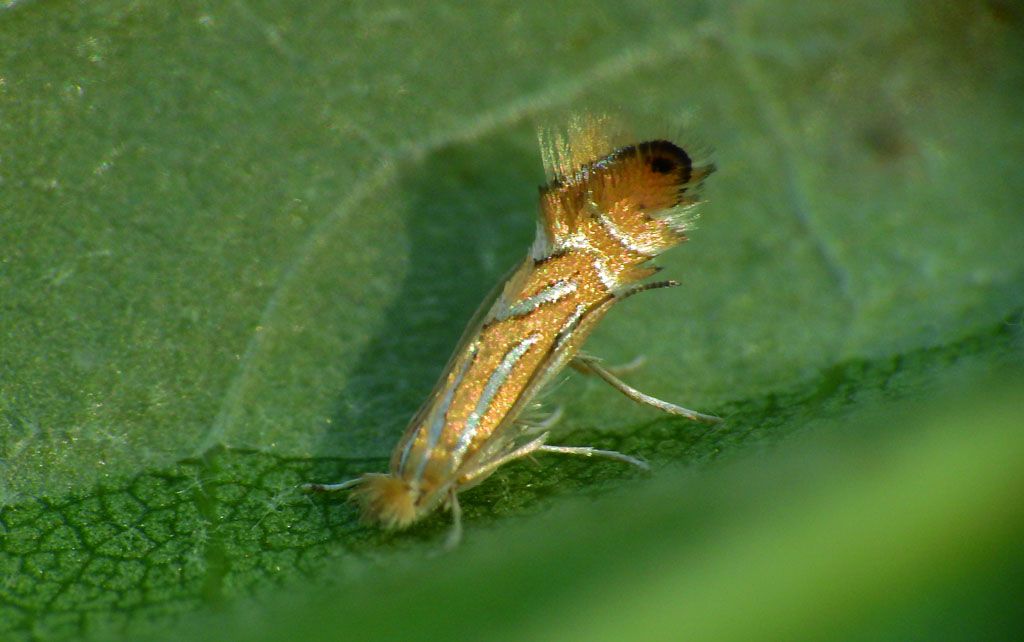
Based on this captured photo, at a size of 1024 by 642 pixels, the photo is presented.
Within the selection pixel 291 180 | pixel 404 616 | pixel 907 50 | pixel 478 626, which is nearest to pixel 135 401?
pixel 291 180

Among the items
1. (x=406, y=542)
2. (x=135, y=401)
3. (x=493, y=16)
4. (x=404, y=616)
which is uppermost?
(x=493, y=16)

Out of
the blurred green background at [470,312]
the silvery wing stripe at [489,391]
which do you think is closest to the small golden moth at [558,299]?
the silvery wing stripe at [489,391]

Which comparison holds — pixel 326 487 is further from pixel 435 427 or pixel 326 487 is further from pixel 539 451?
pixel 539 451

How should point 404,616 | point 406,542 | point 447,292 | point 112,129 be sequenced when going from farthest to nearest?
point 447,292
point 112,129
point 406,542
point 404,616

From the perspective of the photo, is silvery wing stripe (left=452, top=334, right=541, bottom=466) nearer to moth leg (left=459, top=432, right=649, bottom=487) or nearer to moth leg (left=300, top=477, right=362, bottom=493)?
moth leg (left=459, top=432, right=649, bottom=487)

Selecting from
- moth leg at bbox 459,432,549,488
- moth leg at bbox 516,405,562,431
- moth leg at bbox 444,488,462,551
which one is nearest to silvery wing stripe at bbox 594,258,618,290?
moth leg at bbox 516,405,562,431

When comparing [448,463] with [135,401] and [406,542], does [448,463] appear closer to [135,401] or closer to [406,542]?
[406,542]

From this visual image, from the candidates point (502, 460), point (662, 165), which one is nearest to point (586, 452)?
point (502, 460)

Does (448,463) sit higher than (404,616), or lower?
higher
